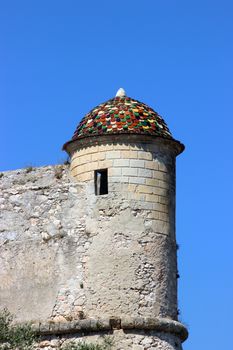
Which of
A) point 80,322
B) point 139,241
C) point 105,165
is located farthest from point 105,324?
point 105,165

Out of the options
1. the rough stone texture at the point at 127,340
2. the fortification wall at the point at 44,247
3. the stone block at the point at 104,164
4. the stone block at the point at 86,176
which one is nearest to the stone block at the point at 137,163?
the stone block at the point at 104,164

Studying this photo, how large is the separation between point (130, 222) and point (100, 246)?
715mm

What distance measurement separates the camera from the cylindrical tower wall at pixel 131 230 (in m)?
18.6

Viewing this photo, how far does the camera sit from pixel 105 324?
719 inches

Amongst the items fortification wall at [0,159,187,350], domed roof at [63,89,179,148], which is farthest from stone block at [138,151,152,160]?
domed roof at [63,89,179,148]

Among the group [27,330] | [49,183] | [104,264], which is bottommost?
[27,330]

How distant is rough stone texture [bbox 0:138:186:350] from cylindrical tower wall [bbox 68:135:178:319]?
2cm

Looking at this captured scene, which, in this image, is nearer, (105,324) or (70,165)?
(105,324)

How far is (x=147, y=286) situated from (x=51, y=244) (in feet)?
6.87

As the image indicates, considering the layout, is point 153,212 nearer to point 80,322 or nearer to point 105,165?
point 105,165

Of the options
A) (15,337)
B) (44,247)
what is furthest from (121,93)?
(15,337)

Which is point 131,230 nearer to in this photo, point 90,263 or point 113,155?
point 90,263

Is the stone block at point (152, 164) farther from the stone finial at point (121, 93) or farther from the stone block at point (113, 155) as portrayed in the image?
the stone finial at point (121, 93)

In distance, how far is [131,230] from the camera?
62.0 ft
